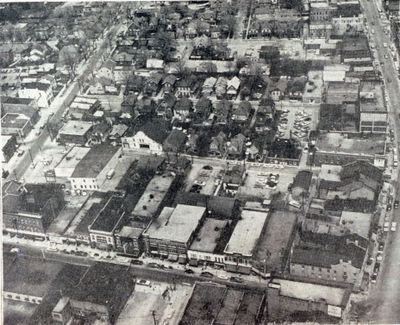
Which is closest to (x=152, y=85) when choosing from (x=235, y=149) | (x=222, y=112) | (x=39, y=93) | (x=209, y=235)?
(x=222, y=112)

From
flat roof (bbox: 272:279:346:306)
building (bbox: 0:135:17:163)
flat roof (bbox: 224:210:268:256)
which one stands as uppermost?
flat roof (bbox: 272:279:346:306)

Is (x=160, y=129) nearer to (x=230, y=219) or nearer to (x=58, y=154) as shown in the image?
(x=58, y=154)

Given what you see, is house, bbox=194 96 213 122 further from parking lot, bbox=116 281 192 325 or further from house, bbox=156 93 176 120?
parking lot, bbox=116 281 192 325

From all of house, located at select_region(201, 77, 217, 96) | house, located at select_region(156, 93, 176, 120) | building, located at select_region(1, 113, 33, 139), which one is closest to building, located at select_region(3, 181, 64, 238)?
building, located at select_region(1, 113, 33, 139)

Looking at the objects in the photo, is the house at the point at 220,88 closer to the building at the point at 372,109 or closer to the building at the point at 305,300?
the building at the point at 372,109

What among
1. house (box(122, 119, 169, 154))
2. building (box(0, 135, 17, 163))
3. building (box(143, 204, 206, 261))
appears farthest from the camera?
building (box(0, 135, 17, 163))

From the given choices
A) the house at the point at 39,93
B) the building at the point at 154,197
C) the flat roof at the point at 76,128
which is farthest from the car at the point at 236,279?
the house at the point at 39,93

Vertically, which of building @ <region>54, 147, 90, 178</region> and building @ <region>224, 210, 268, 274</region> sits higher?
building @ <region>224, 210, 268, 274</region>

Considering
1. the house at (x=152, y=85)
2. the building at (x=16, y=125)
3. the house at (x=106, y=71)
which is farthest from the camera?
the house at (x=106, y=71)
